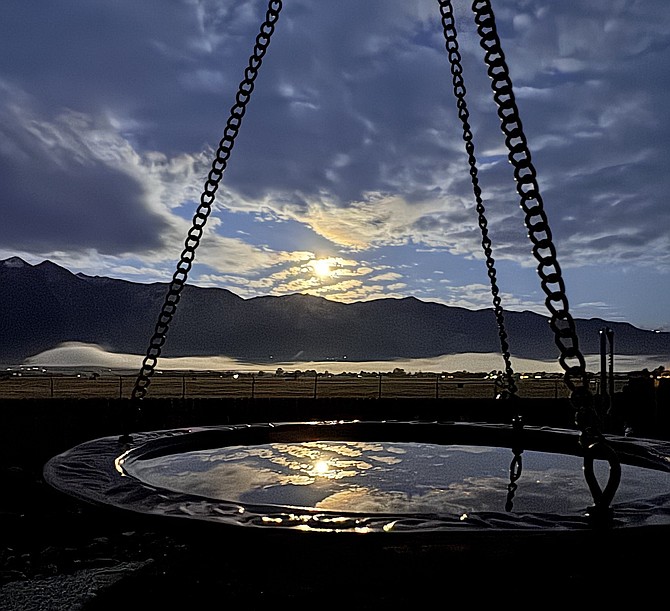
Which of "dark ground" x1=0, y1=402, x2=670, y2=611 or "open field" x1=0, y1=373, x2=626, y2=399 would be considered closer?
"dark ground" x1=0, y1=402, x2=670, y2=611

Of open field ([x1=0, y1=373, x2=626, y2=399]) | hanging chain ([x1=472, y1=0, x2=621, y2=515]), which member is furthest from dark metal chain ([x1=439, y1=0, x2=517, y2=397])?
open field ([x1=0, y1=373, x2=626, y2=399])

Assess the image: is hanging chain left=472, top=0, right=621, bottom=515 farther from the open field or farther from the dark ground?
the open field

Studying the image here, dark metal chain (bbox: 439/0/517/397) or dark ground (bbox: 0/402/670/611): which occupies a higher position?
dark metal chain (bbox: 439/0/517/397)

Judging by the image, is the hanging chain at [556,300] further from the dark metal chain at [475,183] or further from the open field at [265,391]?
the open field at [265,391]

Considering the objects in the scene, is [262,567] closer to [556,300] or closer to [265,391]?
[556,300]

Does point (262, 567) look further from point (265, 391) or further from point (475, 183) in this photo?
point (265, 391)

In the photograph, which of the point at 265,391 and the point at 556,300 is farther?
the point at 265,391

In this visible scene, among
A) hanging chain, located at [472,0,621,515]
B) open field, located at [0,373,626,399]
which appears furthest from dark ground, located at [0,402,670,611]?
open field, located at [0,373,626,399]

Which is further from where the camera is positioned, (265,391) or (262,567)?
(265,391)

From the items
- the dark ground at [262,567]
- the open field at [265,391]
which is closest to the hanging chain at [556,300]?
the dark ground at [262,567]

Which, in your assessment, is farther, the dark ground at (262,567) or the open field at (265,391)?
the open field at (265,391)

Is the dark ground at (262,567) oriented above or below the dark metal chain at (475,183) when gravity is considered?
below

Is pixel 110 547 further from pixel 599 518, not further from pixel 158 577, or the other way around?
pixel 599 518

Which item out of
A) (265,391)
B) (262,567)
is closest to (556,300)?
(262,567)
